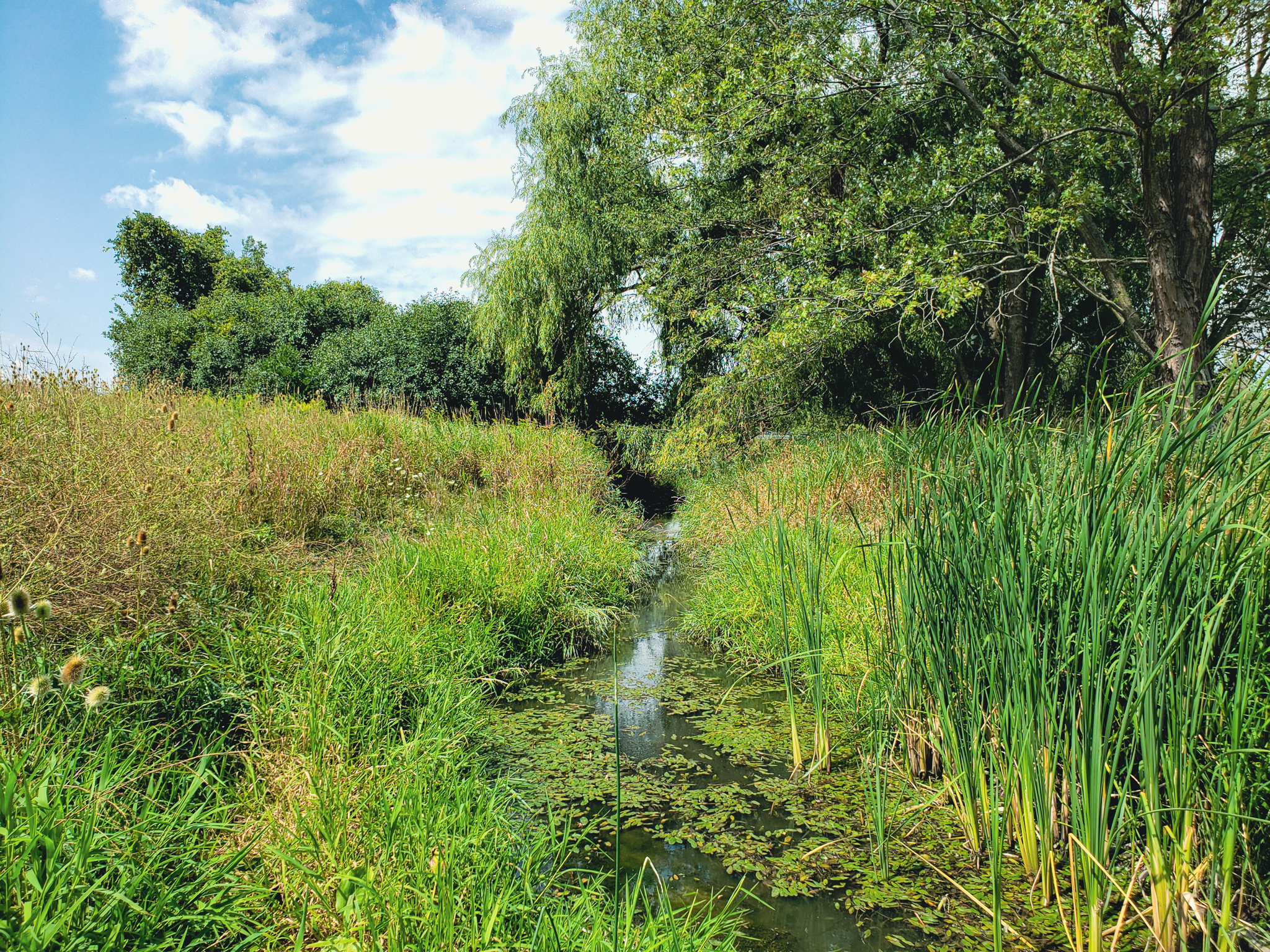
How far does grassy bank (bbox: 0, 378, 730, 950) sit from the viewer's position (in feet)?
5.39

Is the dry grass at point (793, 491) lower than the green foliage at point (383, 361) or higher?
lower

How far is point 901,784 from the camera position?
9.90 ft

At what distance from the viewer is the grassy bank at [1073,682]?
1800 mm

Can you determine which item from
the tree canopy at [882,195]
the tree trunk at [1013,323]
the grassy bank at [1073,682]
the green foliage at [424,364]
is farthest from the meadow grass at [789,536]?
the green foliage at [424,364]

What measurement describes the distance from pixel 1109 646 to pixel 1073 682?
0.32 metres

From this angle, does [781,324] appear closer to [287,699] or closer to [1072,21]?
[1072,21]

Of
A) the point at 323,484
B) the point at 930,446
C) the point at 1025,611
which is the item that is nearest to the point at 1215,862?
the point at 1025,611

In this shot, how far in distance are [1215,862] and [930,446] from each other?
5.39ft

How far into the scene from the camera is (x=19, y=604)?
1.47 meters

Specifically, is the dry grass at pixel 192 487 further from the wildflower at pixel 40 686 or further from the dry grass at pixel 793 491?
the dry grass at pixel 793 491

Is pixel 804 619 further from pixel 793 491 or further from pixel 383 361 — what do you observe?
pixel 383 361

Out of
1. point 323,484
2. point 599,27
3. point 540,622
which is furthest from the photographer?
point 599,27

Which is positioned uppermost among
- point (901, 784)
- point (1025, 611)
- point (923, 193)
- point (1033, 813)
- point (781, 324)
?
point (923, 193)

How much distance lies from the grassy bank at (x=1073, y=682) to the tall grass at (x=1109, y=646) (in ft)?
0.03
